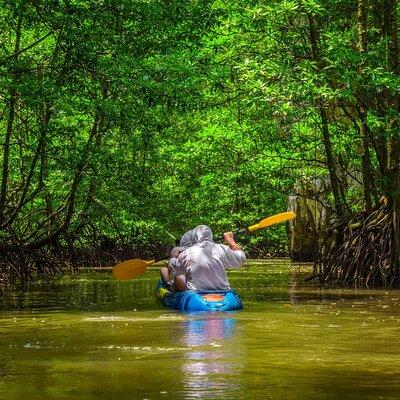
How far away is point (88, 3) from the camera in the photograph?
1261cm

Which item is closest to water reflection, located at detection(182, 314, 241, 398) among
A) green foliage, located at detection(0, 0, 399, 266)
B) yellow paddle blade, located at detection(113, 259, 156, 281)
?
green foliage, located at detection(0, 0, 399, 266)

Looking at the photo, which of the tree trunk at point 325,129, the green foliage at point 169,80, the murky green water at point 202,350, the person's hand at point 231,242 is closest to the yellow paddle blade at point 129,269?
the murky green water at point 202,350

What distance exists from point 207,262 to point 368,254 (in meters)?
5.01

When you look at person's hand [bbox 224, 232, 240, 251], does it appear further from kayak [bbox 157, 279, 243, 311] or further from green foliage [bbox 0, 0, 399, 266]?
green foliage [bbox 0, 0, 399, 266]

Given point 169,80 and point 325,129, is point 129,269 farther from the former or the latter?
point 325,129

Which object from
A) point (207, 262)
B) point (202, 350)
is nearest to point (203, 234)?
point (207, 262)

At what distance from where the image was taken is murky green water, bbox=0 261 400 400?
516 centimetres

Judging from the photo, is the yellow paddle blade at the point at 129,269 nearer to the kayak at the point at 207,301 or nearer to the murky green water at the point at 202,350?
the murky green water at the point at 202,350

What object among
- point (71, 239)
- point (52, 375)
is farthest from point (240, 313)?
point (71, 239)

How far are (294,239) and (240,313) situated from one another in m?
20.9

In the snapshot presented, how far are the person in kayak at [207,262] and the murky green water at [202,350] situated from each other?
513 mm

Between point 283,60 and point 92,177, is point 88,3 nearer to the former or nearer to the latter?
point 283,60

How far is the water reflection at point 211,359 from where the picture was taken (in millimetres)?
5127

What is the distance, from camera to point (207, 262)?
11.5 m
